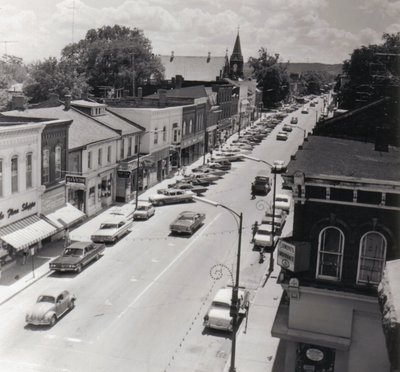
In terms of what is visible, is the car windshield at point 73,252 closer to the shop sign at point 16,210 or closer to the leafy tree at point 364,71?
the shop sign at point 16,210

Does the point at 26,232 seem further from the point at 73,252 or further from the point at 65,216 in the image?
the point at 65,216

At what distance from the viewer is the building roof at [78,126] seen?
41062 mm

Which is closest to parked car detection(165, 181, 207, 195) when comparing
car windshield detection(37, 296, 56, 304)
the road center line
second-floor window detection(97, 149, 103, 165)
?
second-floor window detection(97, 149, 103, 165)

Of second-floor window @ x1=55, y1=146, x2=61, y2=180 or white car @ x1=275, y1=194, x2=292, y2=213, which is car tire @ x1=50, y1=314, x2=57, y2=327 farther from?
white car @ x1=275, y1=194, x2=292, y2=213

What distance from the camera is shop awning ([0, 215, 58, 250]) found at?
2962cm

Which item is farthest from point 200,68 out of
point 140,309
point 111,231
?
point 140,309

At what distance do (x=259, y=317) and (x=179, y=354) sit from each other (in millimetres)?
4941

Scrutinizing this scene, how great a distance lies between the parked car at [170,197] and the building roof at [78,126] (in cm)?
604

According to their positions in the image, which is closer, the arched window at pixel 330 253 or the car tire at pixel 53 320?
the arched window at pixel 330 253

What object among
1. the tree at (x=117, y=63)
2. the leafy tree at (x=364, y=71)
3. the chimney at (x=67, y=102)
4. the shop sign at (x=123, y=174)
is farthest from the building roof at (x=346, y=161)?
the tree at (x=117, y=63)

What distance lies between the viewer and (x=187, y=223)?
38844mm

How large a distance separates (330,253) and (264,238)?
17960 mm

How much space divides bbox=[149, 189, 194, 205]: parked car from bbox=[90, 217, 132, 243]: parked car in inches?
362

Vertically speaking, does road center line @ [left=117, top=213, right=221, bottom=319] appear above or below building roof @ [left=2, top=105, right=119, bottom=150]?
below
